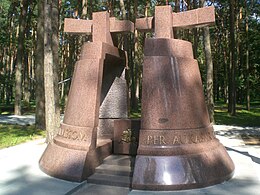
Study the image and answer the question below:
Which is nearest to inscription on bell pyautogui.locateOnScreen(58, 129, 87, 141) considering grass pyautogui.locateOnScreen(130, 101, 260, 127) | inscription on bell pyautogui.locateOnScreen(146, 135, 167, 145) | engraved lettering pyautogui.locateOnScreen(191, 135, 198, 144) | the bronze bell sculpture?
the bronze bell sculpture

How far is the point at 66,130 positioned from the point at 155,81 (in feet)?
7.53

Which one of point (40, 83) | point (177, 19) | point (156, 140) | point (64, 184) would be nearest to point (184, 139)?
point (156, 140)

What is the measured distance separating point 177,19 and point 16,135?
9314mm

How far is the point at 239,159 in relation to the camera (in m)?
7.98

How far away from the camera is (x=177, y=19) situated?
23.5 ft

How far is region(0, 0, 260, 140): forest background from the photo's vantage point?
14148mm

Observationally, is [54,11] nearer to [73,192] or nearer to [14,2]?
[73,192]

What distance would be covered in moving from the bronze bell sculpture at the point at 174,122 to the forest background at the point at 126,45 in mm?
5082

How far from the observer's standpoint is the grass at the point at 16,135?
11.6m

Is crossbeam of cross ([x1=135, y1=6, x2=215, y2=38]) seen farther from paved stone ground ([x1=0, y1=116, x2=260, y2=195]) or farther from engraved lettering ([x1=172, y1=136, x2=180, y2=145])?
paved stone ground ([x1=0, y1=116, x2=260, y2=195])

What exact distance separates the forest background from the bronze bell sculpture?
5.08 metres

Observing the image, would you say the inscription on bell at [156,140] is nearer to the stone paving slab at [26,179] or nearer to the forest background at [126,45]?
the stone paving slab at [26,179]

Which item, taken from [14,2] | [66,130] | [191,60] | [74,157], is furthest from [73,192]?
[14,2]

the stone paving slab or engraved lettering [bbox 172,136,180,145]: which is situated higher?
engraved lettering [bbox 172,136,180,145]
